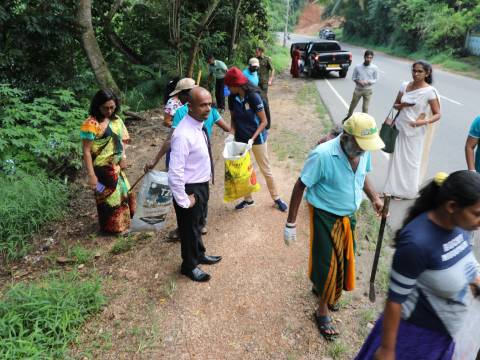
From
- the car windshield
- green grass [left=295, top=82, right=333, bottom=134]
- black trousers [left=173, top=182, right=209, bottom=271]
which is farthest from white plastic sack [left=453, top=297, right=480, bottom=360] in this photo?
the car windshield

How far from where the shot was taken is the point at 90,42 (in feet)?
24.0

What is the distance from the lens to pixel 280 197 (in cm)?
537

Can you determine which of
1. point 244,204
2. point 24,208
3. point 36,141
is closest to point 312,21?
Result: point 36,141

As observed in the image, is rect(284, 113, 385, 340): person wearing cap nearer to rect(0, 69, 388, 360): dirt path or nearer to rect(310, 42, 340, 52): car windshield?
rect(0, 69, 388, 360): dirt path

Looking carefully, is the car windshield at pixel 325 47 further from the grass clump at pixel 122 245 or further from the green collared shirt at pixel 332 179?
the green collared shirt at pixel 332 179

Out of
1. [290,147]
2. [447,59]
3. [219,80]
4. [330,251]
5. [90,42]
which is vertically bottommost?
[290,147]

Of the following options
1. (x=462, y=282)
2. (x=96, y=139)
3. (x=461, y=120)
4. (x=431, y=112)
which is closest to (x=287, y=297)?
(x=462, y=282)

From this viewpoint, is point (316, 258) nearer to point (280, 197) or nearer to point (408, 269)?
point (408, 269)

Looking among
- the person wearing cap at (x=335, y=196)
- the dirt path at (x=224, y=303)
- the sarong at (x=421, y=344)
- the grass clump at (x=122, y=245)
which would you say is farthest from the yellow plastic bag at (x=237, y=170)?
the sarong at (x=421, y=344)

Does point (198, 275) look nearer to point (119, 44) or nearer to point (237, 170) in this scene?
point (237, 170)

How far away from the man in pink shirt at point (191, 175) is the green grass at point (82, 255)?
3.99 ft

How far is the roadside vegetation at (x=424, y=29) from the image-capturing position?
21.2 m

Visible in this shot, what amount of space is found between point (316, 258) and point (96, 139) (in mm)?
2604

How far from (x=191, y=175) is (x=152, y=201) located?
0.86m
